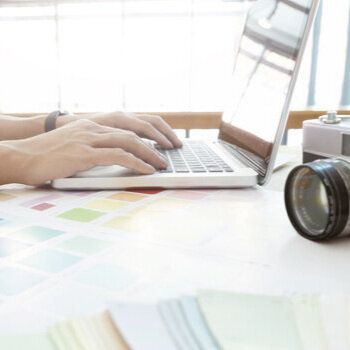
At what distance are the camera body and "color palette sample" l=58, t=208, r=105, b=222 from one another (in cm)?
27

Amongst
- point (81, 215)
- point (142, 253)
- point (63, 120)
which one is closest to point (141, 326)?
point (142, 253)

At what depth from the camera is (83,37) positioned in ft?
10.3

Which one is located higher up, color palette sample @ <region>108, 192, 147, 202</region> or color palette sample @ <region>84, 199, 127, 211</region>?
color palette sample @ <region>84, 199, 127, 211</region>

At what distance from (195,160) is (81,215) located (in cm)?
26

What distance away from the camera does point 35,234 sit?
390 millimetres

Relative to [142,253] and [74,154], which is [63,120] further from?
[142,253]

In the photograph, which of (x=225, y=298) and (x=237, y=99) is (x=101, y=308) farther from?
(x=237, y=99)

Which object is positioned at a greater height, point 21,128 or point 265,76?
point 265,76

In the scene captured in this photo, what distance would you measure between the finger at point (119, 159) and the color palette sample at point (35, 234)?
18 centimetres

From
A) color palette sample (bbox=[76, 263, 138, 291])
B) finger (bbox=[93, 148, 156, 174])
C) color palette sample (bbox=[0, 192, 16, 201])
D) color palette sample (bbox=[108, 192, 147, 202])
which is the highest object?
finger (bbox=[93, 148, 156, 174])

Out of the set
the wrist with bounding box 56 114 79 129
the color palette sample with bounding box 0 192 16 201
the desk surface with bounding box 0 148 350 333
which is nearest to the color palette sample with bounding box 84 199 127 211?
the desk surface with bounding box 0 148 350 333

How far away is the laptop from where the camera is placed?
0.52 metres

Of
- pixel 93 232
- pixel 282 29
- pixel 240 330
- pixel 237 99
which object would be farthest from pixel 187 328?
pixel 237 99

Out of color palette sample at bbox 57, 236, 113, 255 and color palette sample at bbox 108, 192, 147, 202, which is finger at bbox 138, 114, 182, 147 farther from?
color palette sample at bbox 57, 236, 113, 255
